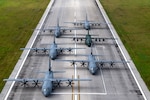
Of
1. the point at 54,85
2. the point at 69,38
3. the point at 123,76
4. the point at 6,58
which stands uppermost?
the point at 69,38

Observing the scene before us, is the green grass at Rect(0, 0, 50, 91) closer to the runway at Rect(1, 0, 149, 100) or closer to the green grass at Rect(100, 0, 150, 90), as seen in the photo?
the runway at Rect(1, 0, 149, 100)

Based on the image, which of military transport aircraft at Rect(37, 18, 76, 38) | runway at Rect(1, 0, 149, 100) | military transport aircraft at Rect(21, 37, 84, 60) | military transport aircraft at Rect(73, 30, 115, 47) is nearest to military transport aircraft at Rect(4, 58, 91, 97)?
runway at Rect(1, 0, 149, 100)

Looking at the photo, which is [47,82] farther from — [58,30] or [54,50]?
[58,30]

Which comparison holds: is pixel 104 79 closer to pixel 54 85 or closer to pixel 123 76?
pixel 123 76

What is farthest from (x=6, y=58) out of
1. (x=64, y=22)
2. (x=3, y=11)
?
(x=3, y=11)

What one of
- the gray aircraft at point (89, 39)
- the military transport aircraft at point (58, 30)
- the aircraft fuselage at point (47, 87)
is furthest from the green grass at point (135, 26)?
the aircraft fuselage at point (47, 87)

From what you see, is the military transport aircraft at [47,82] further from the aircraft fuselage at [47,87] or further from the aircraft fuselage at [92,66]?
the aircraft fuselage at [92,66]
